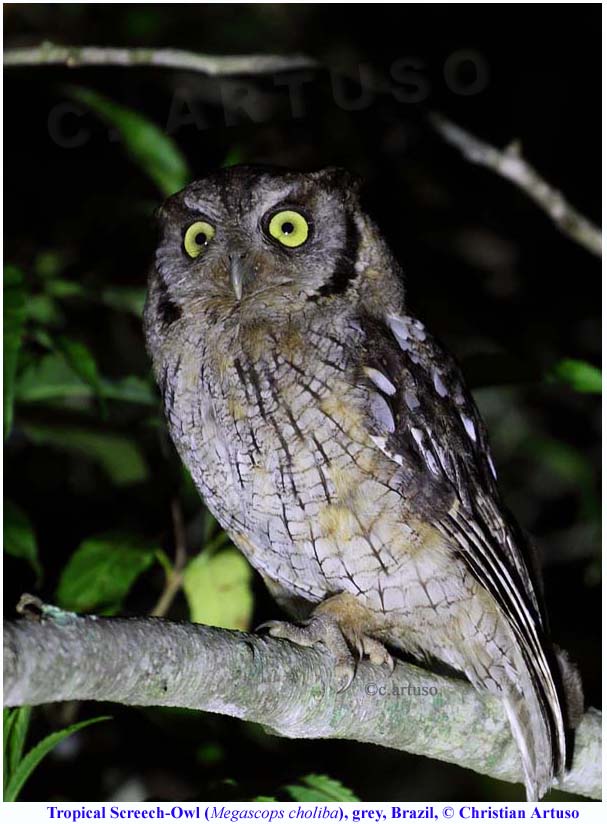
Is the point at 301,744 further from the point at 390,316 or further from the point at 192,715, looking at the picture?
the point at 390,316

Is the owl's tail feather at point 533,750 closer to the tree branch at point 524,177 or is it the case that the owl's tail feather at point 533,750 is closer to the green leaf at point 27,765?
the green leaf at point 27,765

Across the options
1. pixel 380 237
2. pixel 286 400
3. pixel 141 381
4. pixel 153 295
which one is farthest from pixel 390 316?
pixel 141 381

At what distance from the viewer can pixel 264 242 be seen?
6.70 ft

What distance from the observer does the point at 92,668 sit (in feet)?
4.35

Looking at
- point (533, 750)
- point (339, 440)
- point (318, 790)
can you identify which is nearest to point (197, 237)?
point (339, 440)

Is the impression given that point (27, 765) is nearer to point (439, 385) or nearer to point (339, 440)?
point (339, 440)

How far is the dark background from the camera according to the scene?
279 cm

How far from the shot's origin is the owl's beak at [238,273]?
2006 millimetres

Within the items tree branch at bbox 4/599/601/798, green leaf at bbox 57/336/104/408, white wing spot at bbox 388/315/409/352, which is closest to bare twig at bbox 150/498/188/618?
green leaf at bbox 57/336/104/408

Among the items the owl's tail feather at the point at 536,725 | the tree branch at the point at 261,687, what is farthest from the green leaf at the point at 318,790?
the owl's tail feather at the point at 536,725

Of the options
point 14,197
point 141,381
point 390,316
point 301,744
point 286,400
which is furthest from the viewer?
point 14,197

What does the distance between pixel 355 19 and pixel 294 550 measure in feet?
9.07

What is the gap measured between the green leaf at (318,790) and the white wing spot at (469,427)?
785 mm

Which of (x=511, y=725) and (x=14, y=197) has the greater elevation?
(x=14, y=197)
